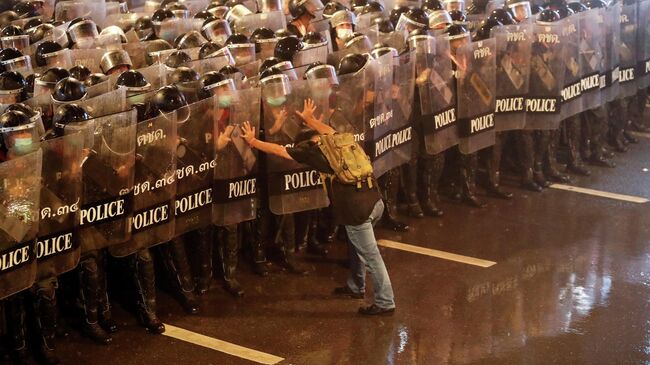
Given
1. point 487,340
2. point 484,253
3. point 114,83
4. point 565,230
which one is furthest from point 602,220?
point 114,83

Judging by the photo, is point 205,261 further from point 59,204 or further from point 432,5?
point 432,5

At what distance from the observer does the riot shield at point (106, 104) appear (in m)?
10.4

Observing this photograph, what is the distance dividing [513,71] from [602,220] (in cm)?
205

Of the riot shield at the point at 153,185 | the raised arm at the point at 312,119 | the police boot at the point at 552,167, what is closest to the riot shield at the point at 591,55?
the police boot at the point at 552,167

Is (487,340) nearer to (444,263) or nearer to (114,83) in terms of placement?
(444,263)

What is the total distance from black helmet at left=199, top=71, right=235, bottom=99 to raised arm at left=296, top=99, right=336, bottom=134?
2.38 ft

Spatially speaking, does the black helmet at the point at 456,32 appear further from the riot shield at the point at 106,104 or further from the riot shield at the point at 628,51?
the riot shield at the point at 106,104

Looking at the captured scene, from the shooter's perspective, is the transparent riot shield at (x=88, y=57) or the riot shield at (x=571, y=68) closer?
the transparent riot shield at (x=88, y=57)

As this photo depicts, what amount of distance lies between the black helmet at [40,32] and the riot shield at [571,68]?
605cm

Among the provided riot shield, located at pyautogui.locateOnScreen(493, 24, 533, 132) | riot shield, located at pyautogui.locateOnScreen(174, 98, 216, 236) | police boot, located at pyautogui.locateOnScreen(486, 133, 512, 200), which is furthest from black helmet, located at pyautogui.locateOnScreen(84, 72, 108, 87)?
police boot, located at pyautogui.locateOnScreen(486, 133, 512, 200)

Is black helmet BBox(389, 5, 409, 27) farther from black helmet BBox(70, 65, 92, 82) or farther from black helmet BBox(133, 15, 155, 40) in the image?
black helmet BBox(70, 65, 92, 82)

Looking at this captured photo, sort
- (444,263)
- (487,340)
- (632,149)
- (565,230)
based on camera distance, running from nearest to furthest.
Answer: (487,340) → (444,263) → (565,230) → (632,149)

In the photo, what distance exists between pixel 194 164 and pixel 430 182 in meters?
3.73

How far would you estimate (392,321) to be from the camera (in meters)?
10.6
